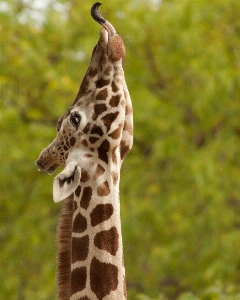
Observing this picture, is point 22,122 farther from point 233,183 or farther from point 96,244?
point 96,244

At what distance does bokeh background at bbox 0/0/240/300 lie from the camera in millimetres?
13430

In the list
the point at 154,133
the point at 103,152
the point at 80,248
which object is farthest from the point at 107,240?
the point at 154,133

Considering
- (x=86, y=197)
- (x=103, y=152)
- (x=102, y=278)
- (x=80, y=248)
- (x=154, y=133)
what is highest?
(x=154, y=133)

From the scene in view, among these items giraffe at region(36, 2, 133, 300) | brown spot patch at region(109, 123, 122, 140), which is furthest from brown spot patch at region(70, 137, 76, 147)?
brown spot patch at region(109, 123, 122, 140)

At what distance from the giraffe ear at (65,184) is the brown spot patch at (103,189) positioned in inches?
6.8

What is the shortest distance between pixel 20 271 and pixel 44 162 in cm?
1194

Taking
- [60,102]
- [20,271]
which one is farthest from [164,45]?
[20,271]

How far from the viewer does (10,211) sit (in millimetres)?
15148

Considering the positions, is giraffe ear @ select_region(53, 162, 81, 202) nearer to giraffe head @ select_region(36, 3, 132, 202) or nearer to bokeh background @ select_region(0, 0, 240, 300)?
giraffe head @ select_region(36, 3, 132, 202)

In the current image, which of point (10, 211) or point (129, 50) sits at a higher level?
point (129, 50)

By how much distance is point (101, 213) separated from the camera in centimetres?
423

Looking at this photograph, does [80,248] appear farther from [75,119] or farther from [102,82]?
[102,82]

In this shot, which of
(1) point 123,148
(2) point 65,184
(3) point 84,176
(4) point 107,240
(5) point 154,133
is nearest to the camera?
(2) point 65,184

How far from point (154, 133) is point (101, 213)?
10.4 metres
